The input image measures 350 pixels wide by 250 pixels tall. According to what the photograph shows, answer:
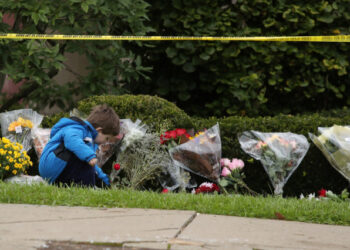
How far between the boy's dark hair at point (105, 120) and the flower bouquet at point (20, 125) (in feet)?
3.50

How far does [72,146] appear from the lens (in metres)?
5.55

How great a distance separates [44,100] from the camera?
25.6 feet

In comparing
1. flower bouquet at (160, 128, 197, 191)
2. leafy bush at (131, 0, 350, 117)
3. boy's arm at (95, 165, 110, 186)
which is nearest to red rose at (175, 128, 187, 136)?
flower bouquet at (160, 128, 197, 191)

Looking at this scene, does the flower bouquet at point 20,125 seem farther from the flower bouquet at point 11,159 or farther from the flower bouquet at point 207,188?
the flower bouquet at point 207,188

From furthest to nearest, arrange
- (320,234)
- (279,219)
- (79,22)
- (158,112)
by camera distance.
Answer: (79,22)
(158,112)
(279,219)
(320,234)

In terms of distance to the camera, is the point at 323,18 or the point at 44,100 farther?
the point at 323,18

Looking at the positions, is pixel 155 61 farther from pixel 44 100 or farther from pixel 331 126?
Result: pixel 331 126

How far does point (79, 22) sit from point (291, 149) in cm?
292

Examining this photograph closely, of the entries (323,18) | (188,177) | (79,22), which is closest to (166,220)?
(188,177)

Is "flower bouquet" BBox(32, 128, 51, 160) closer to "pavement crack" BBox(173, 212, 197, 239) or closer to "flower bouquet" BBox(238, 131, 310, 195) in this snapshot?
"flower bouquet" BBox(238, 131, 310, 195)

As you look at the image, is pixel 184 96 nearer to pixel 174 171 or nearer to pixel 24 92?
pixel 24 92

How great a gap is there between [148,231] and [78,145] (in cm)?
217

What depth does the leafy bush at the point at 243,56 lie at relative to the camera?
8414mm

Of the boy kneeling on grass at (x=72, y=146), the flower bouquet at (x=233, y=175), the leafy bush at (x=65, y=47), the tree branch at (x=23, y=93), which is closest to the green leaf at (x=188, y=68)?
the leafy bush at (x=65, y=47)
